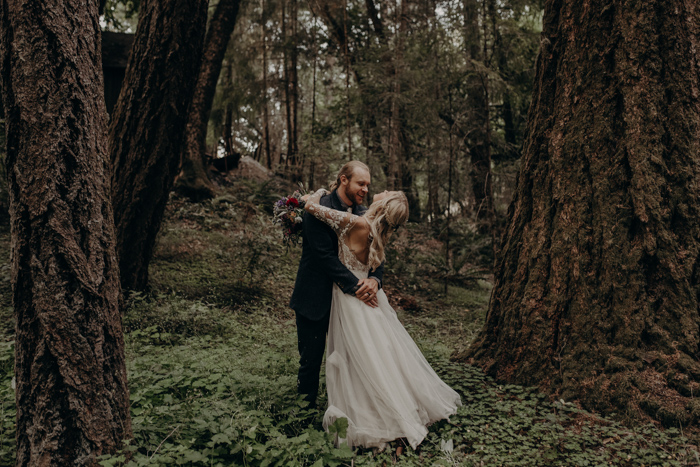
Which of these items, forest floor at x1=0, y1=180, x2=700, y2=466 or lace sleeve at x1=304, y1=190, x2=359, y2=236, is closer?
forest floor at x1=0, y1=180, x2=700, y2=466

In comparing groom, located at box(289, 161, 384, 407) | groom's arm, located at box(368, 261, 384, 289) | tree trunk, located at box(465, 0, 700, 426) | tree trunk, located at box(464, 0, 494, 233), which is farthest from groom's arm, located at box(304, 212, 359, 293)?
tree trunk, located at box(464, 0, 494, 233)

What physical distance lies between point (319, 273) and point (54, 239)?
2.10 meters

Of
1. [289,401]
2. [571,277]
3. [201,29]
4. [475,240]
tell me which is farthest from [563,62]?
[475,240]

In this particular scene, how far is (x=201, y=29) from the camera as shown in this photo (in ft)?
23.3

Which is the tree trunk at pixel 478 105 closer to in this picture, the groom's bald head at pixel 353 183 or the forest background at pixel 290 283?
the forest background at pixel 290 283

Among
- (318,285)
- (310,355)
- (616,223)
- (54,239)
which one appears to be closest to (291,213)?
(318,285)

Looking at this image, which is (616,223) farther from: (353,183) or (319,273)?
(319,273)

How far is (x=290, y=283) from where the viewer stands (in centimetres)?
958

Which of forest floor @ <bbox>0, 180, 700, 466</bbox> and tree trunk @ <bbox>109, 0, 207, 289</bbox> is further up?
tree trunk @ <bbox>109, 0, 207, 289</bbox>

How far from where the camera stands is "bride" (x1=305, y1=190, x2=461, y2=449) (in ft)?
12.6

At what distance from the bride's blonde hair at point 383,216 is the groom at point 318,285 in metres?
0.23

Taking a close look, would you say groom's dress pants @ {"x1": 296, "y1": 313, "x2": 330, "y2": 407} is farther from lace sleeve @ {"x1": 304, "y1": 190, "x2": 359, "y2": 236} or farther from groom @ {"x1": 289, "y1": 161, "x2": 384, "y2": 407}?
lace sleeve @ {"x1": 304, "y1": 190, "x2": 359, "y2": 236}

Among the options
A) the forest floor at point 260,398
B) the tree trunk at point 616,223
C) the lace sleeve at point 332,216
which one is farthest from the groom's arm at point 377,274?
the tree trunk at point 616,223

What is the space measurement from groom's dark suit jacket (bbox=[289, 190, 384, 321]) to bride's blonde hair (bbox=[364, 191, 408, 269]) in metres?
0.31
